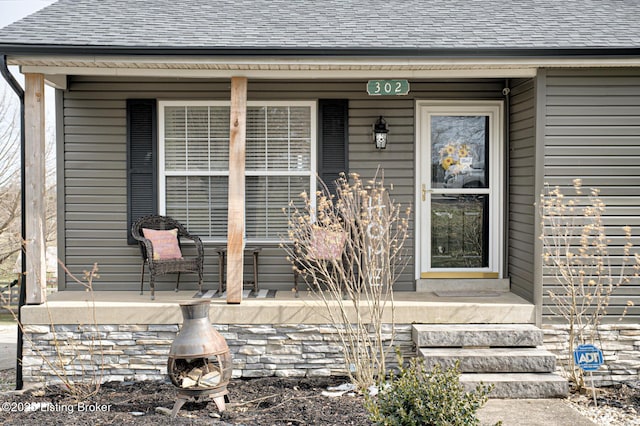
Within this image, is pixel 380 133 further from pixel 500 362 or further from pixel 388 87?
pixel 500 362

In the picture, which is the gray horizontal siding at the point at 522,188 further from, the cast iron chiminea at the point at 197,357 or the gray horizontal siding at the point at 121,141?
the cast iron chiminea at the point at 197,357

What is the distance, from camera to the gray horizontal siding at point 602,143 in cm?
536

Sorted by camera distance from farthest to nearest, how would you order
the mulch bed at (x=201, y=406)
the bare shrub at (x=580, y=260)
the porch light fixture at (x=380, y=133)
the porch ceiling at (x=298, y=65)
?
the porch light fixture at (x=380, y=133)
the bare shrub at (x=580, y=260)
the porch ceiling at (x=298, y=65)
the mulch bed at (x=201, y=406)

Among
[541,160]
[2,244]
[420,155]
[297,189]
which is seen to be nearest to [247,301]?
[297,189]

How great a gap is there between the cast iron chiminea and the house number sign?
2.51m

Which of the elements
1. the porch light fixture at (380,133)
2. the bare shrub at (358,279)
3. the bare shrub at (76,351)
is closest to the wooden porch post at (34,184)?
the bare shrub at (76,351)

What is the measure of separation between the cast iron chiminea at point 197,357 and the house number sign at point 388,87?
8.24 feet

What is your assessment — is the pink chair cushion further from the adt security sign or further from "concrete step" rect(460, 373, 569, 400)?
the adt security sign

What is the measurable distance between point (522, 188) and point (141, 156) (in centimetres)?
390

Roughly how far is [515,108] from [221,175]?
312cm

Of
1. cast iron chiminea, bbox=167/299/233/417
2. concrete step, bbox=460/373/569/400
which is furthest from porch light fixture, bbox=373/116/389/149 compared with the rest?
→ cast iron chiminea, bbox=167/299/233/417

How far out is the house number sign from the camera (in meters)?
5.56

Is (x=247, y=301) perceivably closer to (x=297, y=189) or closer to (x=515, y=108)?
(x=297, y=189)

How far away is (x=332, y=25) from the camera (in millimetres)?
5844
